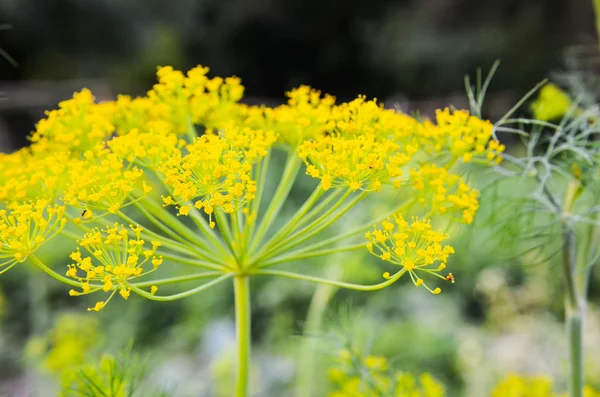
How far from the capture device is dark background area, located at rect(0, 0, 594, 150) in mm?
6281

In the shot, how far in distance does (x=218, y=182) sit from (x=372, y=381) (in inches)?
23.2

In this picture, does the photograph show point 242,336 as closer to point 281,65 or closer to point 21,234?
point 21,234

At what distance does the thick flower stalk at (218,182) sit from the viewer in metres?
0.66

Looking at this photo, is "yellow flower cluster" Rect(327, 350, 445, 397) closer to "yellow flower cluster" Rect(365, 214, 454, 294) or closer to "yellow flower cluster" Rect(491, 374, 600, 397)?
"yellow flower cluster" Rect(491, 374, 600, 397)

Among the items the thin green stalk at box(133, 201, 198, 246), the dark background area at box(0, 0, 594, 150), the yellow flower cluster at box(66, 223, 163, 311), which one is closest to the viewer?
the yellow flower cluster at box(66, 223, 163, 311)

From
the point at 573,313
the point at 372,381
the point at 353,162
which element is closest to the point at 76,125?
the point at 353,162

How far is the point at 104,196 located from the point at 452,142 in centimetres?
49

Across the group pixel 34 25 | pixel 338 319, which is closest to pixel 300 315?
pixel 338 319

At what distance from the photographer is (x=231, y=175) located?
660mm

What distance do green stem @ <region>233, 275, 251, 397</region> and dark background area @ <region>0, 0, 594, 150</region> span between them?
226 inches

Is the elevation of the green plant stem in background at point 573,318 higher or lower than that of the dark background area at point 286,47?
lower

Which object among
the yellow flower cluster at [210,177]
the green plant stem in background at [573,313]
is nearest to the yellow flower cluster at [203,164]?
the yellow flower cluster at [210,177]

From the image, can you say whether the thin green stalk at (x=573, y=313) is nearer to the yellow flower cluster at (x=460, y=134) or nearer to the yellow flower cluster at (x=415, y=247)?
the yellow flower cluster at (x=460, y=134)

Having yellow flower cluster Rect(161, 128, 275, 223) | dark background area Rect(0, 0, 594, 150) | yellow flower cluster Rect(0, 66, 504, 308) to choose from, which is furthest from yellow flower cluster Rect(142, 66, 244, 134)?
dark background area Rect(0, 0, 594, 150)
